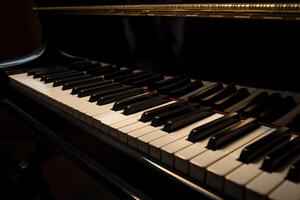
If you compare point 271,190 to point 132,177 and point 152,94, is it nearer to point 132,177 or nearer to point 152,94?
point 132,177

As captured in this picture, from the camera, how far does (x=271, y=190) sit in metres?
0.44

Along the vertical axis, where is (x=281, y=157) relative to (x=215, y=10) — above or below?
below

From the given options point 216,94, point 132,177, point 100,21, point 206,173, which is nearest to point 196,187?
point 206,173

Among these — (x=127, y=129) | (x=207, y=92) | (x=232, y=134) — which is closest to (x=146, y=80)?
(x=207, y=92)

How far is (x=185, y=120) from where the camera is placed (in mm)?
700

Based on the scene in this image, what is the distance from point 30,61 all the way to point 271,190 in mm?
1222

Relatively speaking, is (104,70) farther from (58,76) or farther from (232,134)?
(232,134)

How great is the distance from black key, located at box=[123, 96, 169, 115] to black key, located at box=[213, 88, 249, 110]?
0.51 feet

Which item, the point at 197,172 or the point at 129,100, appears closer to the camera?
the point at 197,172

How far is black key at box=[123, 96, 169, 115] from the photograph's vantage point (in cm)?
79

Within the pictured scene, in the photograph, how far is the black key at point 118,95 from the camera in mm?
876

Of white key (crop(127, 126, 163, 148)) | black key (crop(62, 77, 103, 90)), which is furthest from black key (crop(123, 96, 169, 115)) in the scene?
black key (crop(62, 77, 103, 90))

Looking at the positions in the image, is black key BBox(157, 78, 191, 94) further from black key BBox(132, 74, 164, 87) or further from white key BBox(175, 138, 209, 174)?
white key BBox(175, 138, 209, 174)

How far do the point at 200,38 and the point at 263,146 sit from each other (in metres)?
0.43
